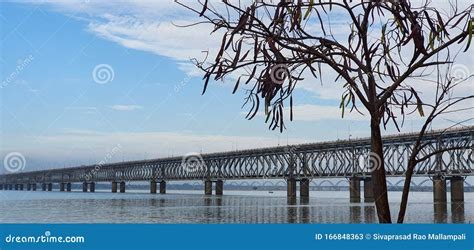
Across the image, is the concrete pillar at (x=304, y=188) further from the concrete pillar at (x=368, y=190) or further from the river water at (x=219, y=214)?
the river water at (x=219, y=214)

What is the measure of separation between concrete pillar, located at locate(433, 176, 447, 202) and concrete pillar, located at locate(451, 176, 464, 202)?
2.02m

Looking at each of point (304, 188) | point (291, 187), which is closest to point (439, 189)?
point (304, 188)

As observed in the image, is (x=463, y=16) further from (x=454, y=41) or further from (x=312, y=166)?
(x=312, y=166)

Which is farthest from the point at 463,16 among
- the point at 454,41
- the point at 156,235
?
the point at 156,235

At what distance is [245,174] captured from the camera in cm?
18500

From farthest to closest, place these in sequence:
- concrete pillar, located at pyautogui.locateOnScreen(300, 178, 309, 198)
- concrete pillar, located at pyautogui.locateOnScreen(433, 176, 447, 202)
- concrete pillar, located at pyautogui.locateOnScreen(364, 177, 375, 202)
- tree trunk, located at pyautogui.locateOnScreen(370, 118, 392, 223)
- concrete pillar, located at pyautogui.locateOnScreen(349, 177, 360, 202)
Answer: concrete pillar, located at pyautogui.locateOnScreen(300, 178, 309, 198)
concrete pillar, located at pyautogui.locateOnScreen(349, 177, 360, 202)
concrete pillar, located at pyautogui.locateOnScreen(364, 177, 375, 202)
concrete pillar, located at pyautogui.locateOnScreen(433, 176, 447, 202)
tree trunk, located at pyautogui.locateOnScreen(370, 118, 392, 223)

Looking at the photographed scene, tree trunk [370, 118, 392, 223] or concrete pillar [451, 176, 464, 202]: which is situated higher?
tree trunk [370, 118, 392, 223]

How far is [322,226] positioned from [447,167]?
118 metres

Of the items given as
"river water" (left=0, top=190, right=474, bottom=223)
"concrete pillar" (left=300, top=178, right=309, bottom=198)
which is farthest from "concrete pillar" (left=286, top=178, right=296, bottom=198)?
"river water" (left=0, top=190, right=474, bottom=223)

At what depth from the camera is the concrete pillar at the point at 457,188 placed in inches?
4900

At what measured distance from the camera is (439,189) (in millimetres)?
130250

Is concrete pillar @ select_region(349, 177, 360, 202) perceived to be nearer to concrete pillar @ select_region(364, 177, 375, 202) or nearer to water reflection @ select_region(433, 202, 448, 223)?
concrete pillar @ select_region(364, 177, 375, 202)

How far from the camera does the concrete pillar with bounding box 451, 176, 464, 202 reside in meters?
124

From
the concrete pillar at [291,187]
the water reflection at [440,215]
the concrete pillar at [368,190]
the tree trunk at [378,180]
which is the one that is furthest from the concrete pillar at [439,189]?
the tree trunk at [378,180]
